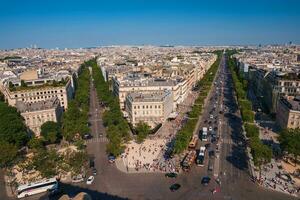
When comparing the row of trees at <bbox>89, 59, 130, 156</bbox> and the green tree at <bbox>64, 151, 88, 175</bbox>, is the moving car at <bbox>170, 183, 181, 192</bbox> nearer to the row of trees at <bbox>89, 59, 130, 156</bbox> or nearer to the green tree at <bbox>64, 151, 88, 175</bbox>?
the row of trees at <bbox>89, 59, 130, 156</bbox>

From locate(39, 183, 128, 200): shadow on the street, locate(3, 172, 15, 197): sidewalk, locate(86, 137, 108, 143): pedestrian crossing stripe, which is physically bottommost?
locate(3, 172, 15, 197): sidewalk

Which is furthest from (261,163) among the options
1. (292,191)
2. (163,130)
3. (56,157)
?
(56,157)

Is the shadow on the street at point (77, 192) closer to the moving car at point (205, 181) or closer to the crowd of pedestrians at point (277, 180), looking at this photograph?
the moving car at point (205, 181)

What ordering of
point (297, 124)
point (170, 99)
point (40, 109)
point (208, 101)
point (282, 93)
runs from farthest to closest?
point (208, 101), point (170, 99), point (282, 93), point (40, 109), point (297, 124)

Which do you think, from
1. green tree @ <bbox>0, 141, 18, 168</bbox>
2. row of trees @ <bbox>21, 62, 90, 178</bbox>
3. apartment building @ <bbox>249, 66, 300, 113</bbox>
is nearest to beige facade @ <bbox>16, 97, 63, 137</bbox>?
row of trees @ <bbox>21, 62, 90, 178</bbox>

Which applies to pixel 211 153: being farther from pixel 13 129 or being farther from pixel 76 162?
pixel 13 129

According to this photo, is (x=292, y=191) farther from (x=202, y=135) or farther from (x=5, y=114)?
(x=5, y=114)
